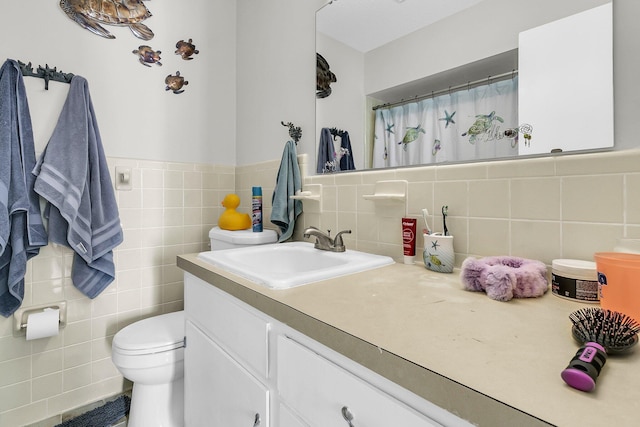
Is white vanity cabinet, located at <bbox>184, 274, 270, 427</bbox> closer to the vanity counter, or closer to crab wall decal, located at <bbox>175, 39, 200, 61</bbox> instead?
the vanity counter

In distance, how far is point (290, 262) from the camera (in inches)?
47.5

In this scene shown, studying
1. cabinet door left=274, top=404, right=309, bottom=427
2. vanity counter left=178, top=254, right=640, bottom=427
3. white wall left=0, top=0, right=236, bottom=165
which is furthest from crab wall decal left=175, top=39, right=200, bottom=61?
cabinet door left=274, top=404, right=309, bottom=427

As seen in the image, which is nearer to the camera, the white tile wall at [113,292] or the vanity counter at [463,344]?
the vanity counter at [463,344]

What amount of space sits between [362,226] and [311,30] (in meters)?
1.02

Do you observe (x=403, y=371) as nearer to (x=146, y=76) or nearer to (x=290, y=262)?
(x=290, y=262)

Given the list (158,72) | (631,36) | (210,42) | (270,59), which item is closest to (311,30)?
(270,59)

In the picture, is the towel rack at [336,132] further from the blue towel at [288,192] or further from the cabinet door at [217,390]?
the cabinet door at [217,390]

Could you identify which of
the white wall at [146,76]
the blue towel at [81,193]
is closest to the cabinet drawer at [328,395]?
the blue towel at [81,193]

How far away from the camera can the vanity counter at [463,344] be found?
29 cm

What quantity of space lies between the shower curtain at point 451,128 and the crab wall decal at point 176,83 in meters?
1.23

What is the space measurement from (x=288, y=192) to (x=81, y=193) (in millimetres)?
914

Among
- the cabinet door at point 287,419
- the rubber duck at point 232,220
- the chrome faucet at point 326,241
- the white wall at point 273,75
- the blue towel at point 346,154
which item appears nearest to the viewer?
the cabinet door at point 287,419

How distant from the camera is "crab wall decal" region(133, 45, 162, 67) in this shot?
156cm

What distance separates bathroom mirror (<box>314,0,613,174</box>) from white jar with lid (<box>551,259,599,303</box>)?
290 mm
